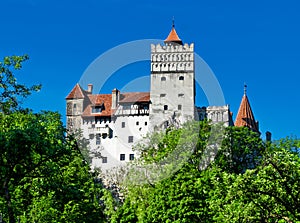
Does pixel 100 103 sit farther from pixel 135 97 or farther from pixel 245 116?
pixel 245 116

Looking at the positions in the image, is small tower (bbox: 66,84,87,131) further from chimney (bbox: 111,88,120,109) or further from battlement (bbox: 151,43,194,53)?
battlement (bbox: 151,43,194,53)

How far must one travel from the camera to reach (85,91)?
8056cm

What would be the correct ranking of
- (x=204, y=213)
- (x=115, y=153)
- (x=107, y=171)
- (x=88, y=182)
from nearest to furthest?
1. (x=204, y=213)
2. (x=88, y=182)
3. (x=107, y=171)
4. (x=115, y=153)

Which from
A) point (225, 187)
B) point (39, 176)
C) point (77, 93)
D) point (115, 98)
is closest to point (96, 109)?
point (115, 98)

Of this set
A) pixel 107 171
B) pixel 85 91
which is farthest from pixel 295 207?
pixel 85 91

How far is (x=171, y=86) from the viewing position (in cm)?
7225

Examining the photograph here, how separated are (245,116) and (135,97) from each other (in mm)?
14823

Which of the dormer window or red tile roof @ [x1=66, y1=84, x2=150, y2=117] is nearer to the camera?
red tile roof @ [x1=66, y1=84, x2=150, y2=117]

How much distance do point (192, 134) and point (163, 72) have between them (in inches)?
Answer: 1147

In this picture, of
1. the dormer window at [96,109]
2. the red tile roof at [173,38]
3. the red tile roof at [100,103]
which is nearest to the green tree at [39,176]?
the red tile roof at [100,103]

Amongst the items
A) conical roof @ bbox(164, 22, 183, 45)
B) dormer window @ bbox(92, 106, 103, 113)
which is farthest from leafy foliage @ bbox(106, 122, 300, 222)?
conical roof @ bbox(164, 22, 183, 45)

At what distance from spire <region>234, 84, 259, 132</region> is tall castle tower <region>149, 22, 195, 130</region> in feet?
25.4

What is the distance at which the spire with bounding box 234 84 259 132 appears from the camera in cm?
7506

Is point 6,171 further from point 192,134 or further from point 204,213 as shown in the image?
point 192,134
